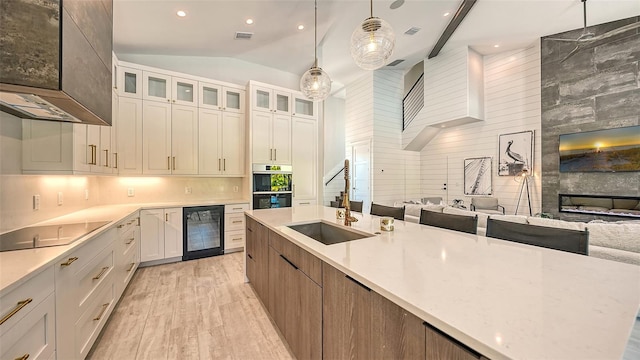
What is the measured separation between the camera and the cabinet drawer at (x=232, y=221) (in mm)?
4051

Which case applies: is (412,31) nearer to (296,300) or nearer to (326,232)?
(326,232)

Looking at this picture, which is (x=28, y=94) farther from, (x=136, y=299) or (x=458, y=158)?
(x=458, y=158)

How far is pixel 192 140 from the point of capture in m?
4.00

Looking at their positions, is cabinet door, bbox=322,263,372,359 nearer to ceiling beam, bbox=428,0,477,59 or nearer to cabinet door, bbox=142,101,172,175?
cabinet door, bbox=142,101,172,175

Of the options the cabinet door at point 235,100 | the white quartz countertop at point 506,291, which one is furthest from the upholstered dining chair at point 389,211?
the cabinet door at point 235,100

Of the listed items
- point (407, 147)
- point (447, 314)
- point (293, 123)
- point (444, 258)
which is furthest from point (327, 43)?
point (447, 314)

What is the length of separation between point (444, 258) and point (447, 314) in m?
0.55

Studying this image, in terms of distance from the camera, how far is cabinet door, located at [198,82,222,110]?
13.3 feet

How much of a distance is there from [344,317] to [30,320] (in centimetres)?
144

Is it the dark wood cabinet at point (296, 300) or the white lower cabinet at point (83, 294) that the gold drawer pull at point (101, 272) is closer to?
the white lower cabinet at point (83, 294)

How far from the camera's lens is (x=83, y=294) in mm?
1651

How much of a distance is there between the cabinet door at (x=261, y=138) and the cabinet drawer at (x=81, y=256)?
247cm

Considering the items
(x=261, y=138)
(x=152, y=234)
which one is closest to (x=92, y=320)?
(x=152, y=234)

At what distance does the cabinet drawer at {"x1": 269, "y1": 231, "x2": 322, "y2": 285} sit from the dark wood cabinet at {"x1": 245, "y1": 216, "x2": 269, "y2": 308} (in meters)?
0.29
